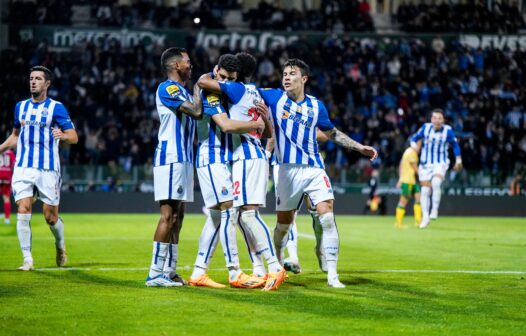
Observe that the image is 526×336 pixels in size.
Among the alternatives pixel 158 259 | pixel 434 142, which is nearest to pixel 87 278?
pixel 158 259

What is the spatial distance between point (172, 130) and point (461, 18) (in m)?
33.9

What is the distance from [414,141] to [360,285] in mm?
13227

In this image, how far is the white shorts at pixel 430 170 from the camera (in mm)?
22672

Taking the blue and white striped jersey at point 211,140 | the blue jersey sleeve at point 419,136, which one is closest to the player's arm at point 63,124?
the blue and white striped jersey at point 211,140

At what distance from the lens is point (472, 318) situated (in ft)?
23.4

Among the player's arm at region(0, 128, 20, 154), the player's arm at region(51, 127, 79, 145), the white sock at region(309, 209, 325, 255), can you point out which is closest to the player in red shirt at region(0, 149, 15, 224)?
the player's arm at region(0, 128, 20, 154)

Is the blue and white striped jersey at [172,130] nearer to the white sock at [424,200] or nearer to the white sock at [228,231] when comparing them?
the white sock at [228,231]

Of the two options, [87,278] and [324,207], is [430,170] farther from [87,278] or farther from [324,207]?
[87,278]

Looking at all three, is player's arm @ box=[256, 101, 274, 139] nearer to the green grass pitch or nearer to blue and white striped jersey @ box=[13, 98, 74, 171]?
the green grass pitch

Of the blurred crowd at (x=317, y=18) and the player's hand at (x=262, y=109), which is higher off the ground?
the blurred crowd at (x=317, y=18)

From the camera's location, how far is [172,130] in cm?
930

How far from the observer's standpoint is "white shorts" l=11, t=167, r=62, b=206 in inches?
442

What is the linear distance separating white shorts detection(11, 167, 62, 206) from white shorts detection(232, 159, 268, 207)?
3.24 m

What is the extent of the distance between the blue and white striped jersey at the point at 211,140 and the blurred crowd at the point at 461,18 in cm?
3267
